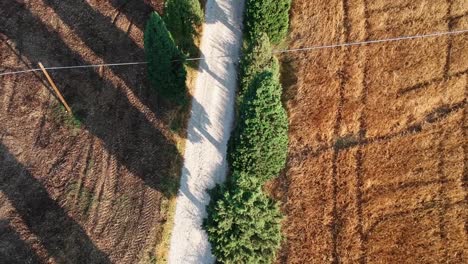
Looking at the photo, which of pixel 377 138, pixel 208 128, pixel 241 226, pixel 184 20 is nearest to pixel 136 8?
pixel 184 20

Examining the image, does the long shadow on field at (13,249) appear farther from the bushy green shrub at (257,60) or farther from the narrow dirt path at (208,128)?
the bushy green shrub at (257,60)

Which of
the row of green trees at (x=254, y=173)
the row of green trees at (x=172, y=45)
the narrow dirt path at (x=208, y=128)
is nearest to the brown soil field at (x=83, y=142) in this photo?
the narrow dirt path at (x=208, y=128)

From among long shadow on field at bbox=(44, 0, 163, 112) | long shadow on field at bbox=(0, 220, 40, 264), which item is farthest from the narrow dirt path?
long shadow on field at bbox=(0, 220, 40, 264)

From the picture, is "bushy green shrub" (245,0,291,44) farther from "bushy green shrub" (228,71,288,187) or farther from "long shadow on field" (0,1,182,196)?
"long shadow on field" (0,1,182,196)

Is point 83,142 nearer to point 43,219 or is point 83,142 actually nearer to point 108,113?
point 108,113

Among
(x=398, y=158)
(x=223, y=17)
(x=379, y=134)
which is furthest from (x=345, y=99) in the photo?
(x=223, y=17)

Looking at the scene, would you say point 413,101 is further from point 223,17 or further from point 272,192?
point 223,17
